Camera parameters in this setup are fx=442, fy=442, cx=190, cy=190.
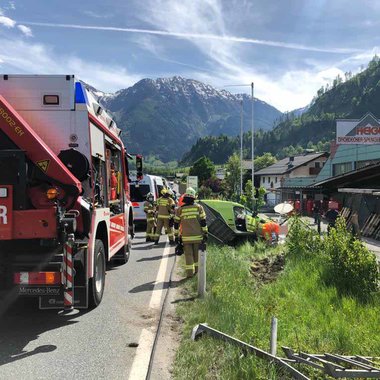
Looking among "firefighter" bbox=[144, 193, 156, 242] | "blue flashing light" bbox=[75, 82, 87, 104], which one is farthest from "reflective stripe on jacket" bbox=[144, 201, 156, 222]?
"blue flashing light" bbox=[75, 82, 87, 104]

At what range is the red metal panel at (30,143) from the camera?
498cm

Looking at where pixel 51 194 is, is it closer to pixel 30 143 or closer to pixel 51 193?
pixel 51 193

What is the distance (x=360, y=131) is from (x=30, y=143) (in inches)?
1075

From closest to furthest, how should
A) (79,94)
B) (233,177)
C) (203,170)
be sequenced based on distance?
(79,94) → (233,177) → (203,170)

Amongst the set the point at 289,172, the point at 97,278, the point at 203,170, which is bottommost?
the point at 97,278

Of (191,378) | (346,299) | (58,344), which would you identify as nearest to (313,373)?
(191,378)

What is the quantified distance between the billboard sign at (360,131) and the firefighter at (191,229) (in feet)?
75.0

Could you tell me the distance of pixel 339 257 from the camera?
7004 mm

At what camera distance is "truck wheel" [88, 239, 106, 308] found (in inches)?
242

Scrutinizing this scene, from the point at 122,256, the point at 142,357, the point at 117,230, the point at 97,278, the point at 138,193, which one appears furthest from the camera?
the point at 138,193

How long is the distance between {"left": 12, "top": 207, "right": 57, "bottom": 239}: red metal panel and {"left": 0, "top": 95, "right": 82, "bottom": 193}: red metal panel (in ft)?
1.38

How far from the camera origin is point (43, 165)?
5.11 metres

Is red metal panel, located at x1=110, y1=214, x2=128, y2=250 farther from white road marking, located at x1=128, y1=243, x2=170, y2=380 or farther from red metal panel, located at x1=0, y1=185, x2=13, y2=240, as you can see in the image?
red metal panel, located at x1=0, y1=185, x2=13, y2=240

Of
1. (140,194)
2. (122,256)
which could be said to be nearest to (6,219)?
(122,256)
